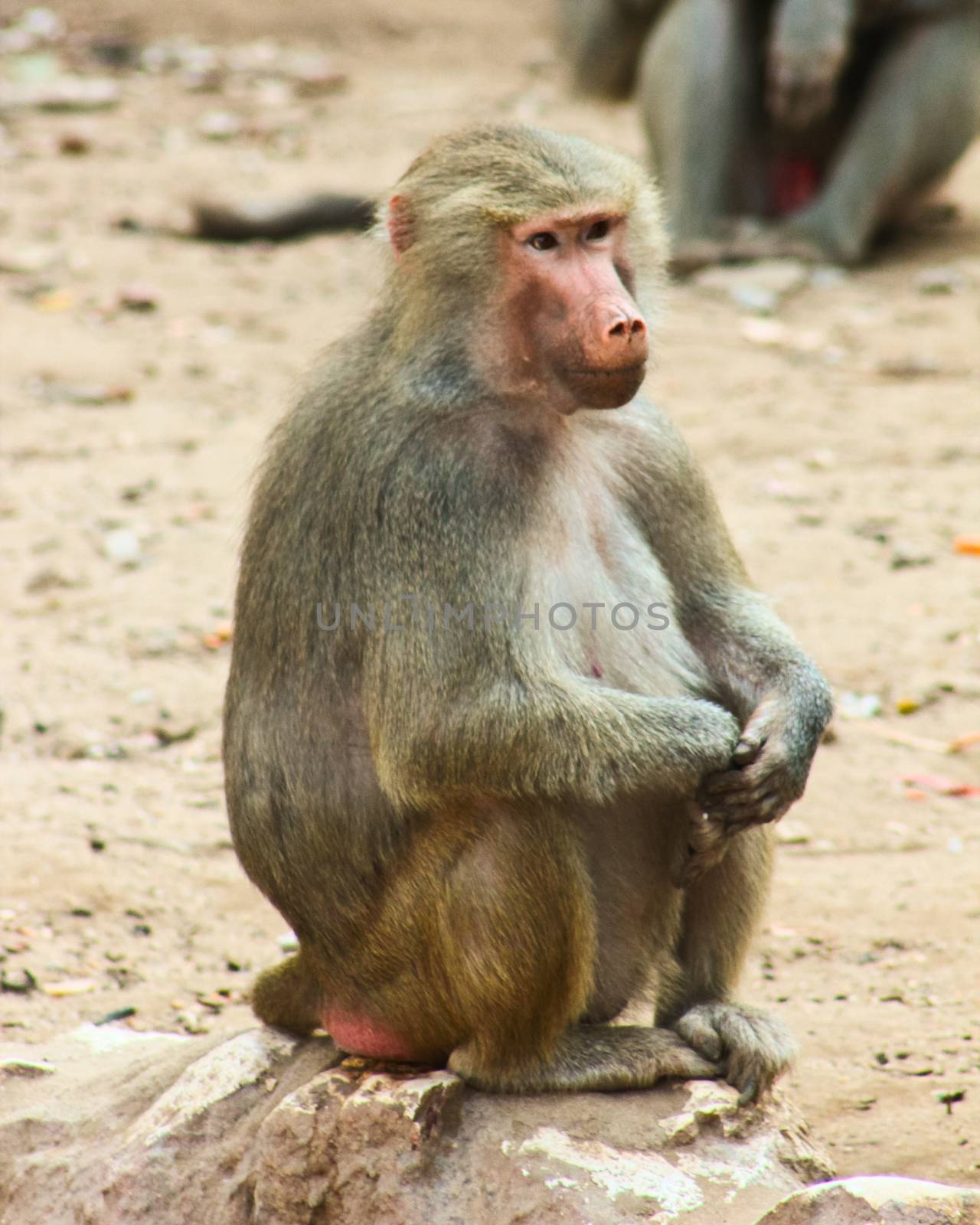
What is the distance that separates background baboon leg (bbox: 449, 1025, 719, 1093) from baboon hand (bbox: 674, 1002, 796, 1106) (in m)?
0.04

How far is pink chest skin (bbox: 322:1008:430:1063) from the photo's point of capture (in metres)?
2.77

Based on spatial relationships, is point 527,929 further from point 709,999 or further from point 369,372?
point 369,372

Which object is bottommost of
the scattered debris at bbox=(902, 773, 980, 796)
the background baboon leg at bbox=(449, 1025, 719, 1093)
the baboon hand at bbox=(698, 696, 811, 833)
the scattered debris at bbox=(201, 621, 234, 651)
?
the scattered debris at bbox=(201, 621, 234, 651)

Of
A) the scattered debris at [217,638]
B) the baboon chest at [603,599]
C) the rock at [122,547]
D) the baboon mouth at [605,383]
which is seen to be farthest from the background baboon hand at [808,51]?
the baboon mouth at [605,383]

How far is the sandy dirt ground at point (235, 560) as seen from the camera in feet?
11.4

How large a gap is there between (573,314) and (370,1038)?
114 cm

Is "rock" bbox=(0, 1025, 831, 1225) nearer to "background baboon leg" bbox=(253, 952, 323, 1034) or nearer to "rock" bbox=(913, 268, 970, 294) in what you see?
"background baboon leg" bbox=(253, 952, 323, 1034)

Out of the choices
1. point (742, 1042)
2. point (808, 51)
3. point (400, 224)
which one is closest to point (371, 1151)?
point (742, 1042)

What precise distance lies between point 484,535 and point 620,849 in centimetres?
56

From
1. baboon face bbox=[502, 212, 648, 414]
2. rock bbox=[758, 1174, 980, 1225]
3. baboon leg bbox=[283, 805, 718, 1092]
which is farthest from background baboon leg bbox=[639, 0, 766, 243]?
rock bbox=[758, 1174, 980, 1225]

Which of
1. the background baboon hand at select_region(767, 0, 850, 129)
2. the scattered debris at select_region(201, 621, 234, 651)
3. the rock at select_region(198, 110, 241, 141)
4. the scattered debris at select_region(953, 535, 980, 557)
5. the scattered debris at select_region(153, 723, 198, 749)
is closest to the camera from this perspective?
the scattered debris at select_region(153, 723, 198, 749)

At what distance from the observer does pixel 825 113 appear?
7.71 m

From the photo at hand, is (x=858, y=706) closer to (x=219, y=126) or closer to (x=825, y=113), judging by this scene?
(x=825, y=113)

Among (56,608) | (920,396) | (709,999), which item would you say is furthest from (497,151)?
Answer: (920,396)
